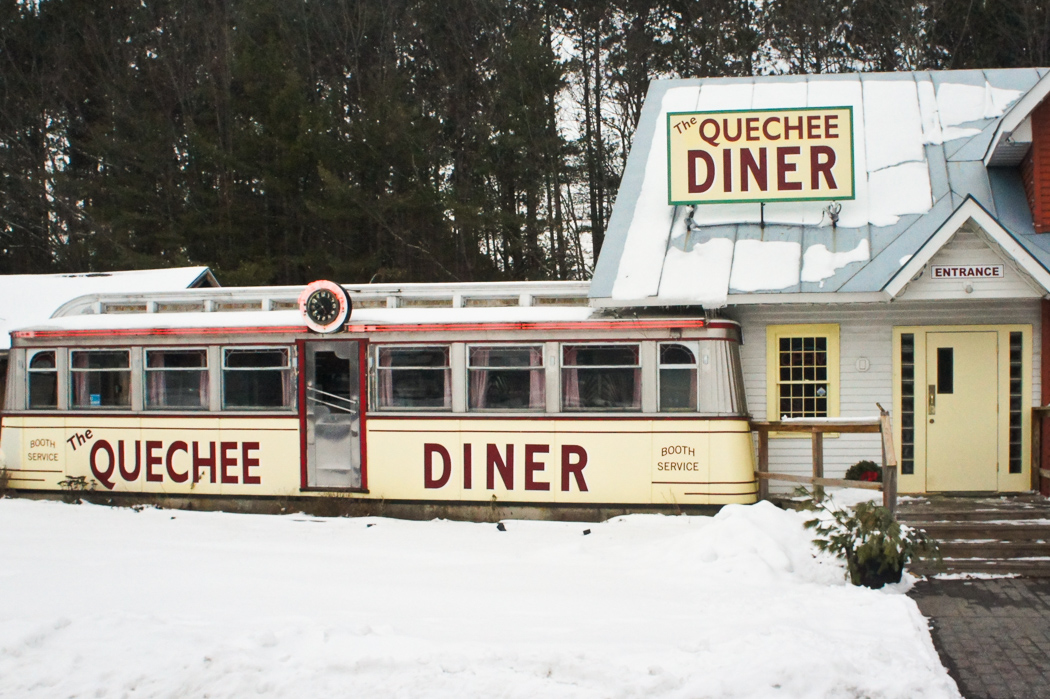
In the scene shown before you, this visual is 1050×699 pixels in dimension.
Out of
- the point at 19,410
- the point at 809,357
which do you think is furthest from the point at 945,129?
the point at 19,410

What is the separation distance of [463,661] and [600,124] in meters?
24.4

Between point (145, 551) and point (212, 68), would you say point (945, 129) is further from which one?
point (212, 68)

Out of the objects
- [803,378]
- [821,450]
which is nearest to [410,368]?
[803,378]

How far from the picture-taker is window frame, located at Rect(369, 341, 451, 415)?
1261 centimetres

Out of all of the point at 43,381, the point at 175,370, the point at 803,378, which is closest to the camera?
the point at 803,378

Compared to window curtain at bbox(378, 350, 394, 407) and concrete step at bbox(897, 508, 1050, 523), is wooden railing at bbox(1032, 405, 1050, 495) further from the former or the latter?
window curtain at bbox(378, 350, 394, 407)

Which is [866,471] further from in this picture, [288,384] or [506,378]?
[288,384]

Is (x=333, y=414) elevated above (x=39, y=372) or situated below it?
below

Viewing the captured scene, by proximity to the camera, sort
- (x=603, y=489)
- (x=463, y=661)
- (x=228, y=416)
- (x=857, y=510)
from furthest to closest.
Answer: (x=228, y=416) → (x=603, y=489) → (x=857, y=510) → (x=463, y=661)

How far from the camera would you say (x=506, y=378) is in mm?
12500

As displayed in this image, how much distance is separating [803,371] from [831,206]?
2.52m

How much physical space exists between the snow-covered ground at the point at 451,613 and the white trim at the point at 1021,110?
6.35 meters

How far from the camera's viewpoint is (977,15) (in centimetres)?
2516

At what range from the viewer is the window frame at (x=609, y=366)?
1207cm
